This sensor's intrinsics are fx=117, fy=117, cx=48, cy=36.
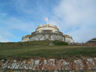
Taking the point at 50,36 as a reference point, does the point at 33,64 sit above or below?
below

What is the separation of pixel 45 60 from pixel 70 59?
1704 millimetres

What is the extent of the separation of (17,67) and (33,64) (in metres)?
1.08

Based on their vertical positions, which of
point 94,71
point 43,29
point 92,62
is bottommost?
point 94,71

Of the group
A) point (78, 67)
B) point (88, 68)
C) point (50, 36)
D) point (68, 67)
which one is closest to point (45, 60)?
point (68, 67)

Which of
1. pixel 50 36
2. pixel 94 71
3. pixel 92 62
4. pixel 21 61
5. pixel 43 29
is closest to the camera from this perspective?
pixel 94 71

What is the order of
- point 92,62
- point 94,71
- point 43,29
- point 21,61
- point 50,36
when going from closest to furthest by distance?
point 94,71, point 92,62, point 21,61, point 50,36, point 43,29

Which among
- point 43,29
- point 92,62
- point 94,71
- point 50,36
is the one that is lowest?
point 94,71

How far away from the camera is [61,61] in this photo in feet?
25.8

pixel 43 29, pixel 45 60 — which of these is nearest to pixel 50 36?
pixel 43 29

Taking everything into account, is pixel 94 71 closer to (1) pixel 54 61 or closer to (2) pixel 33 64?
(1) pixel 54 61

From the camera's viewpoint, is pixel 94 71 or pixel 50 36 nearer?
pixel 94 71

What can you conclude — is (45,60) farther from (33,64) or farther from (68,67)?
(68,67)

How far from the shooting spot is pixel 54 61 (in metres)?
7.91

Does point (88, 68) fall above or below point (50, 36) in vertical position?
below
